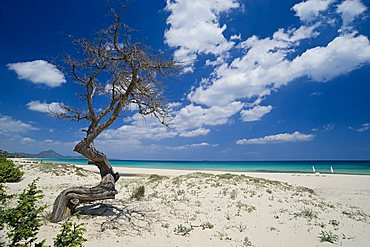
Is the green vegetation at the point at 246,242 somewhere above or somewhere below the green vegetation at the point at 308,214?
below

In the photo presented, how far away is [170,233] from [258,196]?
653cm

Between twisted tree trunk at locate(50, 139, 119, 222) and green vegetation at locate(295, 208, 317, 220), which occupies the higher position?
twisted tree trunk at locate(50, 139, 119, 222)

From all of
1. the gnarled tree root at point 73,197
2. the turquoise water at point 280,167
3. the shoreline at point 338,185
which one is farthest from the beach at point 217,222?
the turquoise water at point 280,167

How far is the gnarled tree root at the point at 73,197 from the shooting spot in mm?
6750

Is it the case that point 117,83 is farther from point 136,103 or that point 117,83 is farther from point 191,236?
point 191,236

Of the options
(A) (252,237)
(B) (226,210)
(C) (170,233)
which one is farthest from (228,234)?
(B) (226,210)

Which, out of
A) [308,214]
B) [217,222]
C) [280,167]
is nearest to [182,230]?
[217,222]

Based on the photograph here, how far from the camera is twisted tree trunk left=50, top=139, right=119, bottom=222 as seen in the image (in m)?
6.82

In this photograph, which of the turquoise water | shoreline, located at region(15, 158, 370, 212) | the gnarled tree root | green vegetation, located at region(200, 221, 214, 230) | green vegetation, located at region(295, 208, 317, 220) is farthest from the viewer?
the turquoise water

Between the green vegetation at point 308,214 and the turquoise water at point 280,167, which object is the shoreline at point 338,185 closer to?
the green vegetation at point 308,214

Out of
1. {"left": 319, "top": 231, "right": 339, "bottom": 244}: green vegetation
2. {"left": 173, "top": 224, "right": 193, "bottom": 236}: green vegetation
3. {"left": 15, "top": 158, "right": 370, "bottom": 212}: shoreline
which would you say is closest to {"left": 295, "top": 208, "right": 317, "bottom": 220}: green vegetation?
{"left": 319, "top": 231, "right": 339, "bottom": 244}: green vegetation

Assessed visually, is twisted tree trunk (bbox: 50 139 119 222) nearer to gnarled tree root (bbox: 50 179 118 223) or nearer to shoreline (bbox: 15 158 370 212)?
gnarled tree root (bbox: 50 179 118 223)

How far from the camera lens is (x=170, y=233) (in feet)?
22.2

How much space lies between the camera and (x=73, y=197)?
23.0ft
